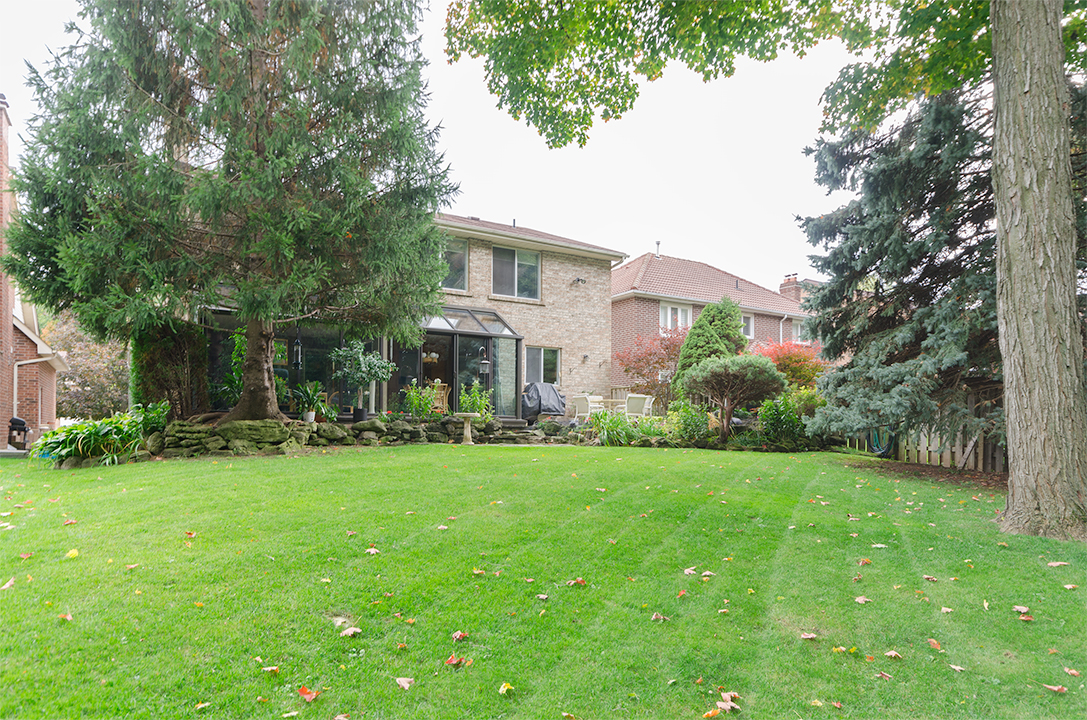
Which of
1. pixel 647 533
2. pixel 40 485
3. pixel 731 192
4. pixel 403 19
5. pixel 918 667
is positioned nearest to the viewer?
pixel 918 667

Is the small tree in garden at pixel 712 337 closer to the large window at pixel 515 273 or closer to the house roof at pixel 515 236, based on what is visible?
the house roof at pixel 515 236

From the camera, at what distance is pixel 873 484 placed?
24.2ft

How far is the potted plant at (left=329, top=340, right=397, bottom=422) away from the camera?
12.0 meters

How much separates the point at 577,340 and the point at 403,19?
10978 mm

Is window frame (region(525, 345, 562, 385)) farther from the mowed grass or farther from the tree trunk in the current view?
the mowed grass

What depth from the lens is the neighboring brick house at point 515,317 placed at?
14898mm

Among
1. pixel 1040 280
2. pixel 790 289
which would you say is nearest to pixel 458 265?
pixel 1040 280

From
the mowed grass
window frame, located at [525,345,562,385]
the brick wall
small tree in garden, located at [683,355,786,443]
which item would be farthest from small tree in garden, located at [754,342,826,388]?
the mowed grass

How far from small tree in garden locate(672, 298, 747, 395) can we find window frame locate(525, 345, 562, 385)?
364cm

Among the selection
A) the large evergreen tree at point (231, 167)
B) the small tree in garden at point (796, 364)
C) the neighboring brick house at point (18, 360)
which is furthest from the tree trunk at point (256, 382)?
the small tree in garden at point (796, 364)

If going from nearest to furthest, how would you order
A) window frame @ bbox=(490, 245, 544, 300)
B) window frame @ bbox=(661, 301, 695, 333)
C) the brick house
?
the brick house < window frame @ bbox=(490, 245, 544, 300) < window frame @ bbox=(661, 301, 695, 333)

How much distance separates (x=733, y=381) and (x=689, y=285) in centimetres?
1219

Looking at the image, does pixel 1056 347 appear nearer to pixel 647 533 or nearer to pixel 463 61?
pixel 647 533

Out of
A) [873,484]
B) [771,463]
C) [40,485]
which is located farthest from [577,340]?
[40,485]
